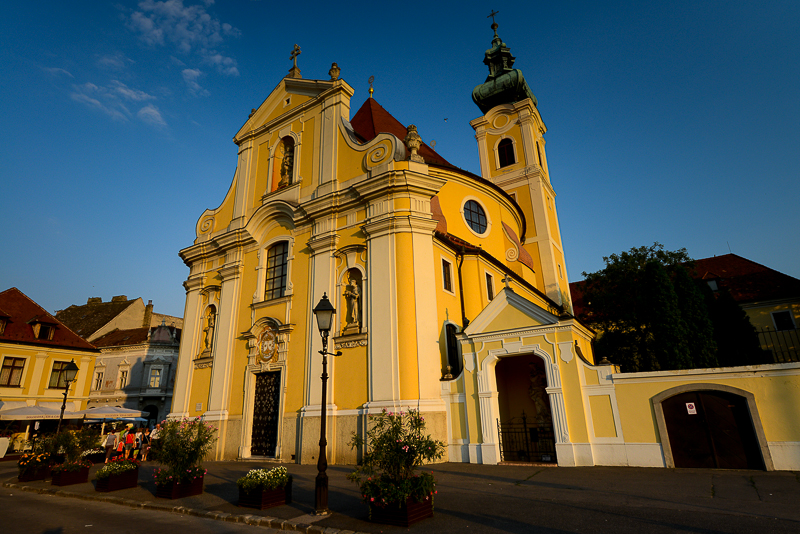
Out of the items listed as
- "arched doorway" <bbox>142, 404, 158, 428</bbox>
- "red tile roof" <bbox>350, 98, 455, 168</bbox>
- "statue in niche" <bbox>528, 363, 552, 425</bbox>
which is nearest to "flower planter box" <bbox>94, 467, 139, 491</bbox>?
"statue in niche" <bbox>528, 363, 552, 425</bbox>

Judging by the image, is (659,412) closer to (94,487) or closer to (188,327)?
(94,487)

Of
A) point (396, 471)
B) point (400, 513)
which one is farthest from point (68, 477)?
point (400, 513)

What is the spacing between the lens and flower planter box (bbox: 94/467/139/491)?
9937 millimetres

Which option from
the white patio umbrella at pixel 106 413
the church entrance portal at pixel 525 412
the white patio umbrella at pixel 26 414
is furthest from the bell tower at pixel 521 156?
the white patio umbrella at pixel 26 414

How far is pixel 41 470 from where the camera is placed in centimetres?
1181

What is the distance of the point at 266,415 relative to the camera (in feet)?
53.3

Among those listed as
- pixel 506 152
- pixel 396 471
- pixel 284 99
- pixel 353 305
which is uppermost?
pixel 506 152

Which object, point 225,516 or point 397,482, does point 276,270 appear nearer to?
point 225,516

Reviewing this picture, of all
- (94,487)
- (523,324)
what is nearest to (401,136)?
(523,324)

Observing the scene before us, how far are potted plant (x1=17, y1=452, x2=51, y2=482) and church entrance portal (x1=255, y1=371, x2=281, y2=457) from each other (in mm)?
6059

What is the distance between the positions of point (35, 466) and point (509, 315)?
1363 cm

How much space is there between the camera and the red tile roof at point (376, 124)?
21.3m

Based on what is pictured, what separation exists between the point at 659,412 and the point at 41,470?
16.1 metres

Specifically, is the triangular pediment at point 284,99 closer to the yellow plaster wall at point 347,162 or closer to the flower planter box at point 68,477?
the yellow plaster wall at point 347,162
